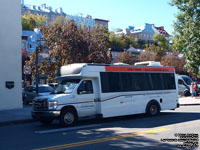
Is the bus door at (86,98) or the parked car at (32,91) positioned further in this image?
the parked car at (32,91)

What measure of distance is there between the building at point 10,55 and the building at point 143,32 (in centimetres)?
10114

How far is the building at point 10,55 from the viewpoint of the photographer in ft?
62.1

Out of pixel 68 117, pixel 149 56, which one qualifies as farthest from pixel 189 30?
pixel 149 56

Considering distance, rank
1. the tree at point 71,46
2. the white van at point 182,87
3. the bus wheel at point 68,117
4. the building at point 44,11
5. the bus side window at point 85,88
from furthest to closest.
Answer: the building at point 44,11, the white van at point 182,87, the tree at point 71,46, the bus side window at point 85,88, the bus wheel at point 68,117

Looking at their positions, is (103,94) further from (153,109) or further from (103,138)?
(103,138)

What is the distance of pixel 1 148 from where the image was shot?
319 inches

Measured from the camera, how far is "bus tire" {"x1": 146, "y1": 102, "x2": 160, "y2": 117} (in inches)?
583

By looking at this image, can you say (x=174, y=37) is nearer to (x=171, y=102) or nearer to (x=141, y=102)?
(x=171, y=102)

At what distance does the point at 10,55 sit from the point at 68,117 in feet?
31.1

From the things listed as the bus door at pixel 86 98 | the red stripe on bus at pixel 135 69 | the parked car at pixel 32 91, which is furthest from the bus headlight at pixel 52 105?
the parked car at pixel 32 91

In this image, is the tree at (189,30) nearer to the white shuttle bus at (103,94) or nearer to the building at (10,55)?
the white shuttle bus at (103,94)

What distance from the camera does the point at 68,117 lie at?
1202 cm

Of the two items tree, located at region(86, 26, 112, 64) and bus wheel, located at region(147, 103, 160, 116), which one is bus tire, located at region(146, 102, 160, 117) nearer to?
bus wheel, located at region(147, 103, 160, 116)

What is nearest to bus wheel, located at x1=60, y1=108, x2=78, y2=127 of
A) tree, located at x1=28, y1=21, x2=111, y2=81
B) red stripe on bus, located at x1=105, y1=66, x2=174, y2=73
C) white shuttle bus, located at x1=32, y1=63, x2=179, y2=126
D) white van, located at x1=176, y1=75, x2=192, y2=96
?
white shuttle bus, located at x1=32, y1=63, x2=179, y2=126
